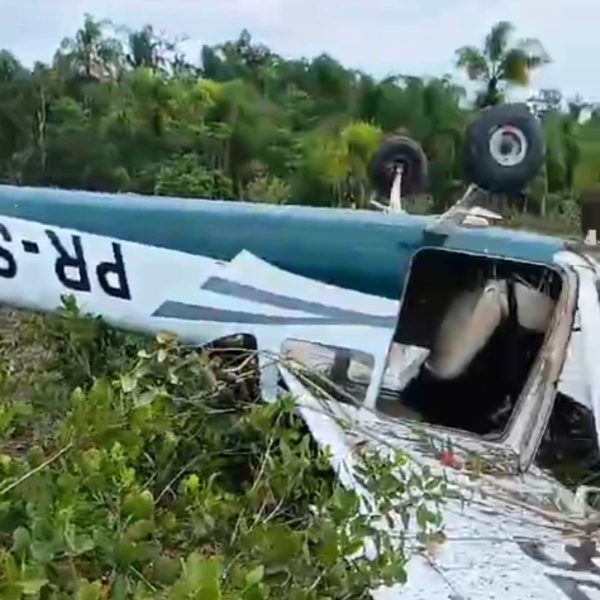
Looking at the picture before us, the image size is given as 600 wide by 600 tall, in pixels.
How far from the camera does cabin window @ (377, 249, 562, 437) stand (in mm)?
4672

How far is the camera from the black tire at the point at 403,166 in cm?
561

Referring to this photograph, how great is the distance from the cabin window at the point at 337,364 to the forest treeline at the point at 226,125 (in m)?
11.0

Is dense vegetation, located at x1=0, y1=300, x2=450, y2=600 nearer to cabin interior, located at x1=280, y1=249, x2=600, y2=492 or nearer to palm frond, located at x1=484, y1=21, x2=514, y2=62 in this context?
cabin interior, located at x1=280, y1=249, x2=600, y2=492

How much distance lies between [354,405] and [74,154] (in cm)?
1447

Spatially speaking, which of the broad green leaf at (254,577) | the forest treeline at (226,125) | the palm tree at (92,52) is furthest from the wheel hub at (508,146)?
the palm tree at (92,52)

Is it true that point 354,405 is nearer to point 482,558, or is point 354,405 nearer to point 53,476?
point 482,558

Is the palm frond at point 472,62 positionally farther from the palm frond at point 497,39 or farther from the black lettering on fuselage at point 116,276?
the black lettering on fuselage at point 116,276

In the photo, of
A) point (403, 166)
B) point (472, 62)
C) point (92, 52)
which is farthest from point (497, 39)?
point (403, 166)

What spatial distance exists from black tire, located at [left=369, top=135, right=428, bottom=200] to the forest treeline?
384 inches

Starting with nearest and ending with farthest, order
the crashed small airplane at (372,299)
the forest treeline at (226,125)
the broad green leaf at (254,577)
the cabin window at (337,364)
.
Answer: the broad green leaf at (254,577), the crashed small airplane at (372,299), the cabin window at (337,364), the forest treeline at (226,125)

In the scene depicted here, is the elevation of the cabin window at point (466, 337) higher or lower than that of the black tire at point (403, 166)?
lower

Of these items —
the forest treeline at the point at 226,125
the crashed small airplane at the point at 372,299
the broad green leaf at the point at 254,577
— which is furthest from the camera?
the forest treeline at the point at 226,125

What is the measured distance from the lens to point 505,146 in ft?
16.8

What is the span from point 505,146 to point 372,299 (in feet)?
3.18
